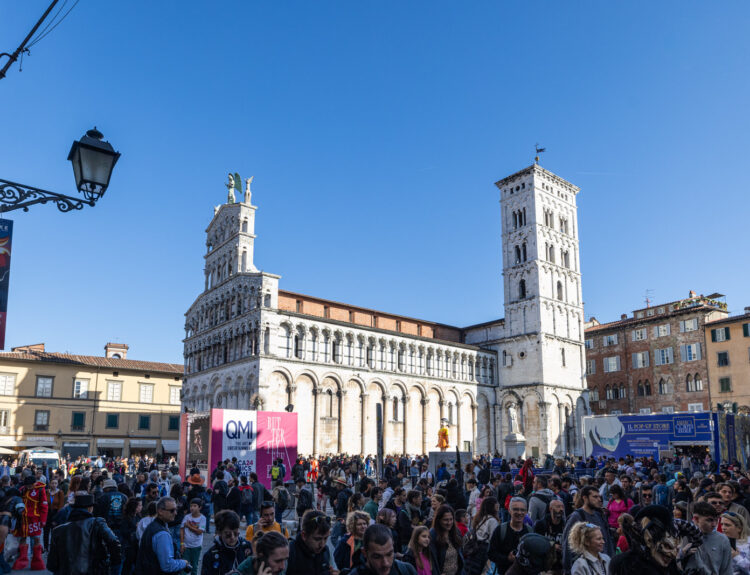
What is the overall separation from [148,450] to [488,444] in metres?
27.3

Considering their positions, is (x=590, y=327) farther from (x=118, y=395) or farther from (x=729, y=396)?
(x=118, y=395)

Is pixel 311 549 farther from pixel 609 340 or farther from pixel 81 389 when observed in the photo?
pixel 609 340

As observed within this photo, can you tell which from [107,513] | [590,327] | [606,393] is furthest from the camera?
[590,327]

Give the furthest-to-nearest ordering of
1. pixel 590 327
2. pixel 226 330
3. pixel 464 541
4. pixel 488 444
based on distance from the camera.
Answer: pixel 590 327 → pixel 488 444 → pixel 226 330 → pixel 464 541

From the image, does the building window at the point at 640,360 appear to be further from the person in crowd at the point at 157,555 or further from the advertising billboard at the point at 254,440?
the person in crowd at the point at 157,555

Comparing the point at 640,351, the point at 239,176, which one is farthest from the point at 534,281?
the point at 239,176

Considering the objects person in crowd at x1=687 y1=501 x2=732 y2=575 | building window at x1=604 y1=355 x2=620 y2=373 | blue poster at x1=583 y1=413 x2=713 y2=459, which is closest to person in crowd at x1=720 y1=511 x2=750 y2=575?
person in crowd at x1=687 y1=501 x2=732 y2=575

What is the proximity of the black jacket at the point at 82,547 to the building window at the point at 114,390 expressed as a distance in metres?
47.9

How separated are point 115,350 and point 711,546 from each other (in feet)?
192

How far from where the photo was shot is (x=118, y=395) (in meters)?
50.4

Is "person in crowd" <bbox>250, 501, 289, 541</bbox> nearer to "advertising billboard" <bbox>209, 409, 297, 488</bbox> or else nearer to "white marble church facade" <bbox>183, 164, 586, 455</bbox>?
"advertising billboard" <bbox>209, 409, 297, 488</bbox>

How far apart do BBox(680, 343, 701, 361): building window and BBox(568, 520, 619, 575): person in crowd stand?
4874 centimetres

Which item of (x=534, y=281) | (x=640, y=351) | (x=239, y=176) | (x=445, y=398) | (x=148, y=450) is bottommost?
(x=148, y=450)

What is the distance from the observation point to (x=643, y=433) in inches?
1207
